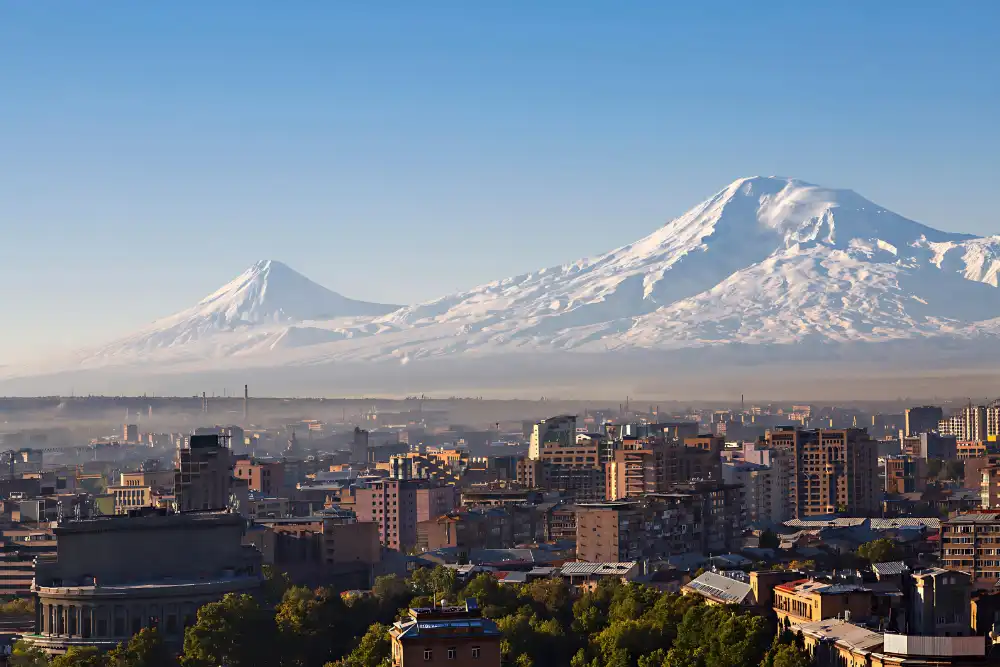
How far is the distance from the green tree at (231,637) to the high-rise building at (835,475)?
73.8 metres

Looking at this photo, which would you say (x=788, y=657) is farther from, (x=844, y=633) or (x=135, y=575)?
(x=135, y=575)

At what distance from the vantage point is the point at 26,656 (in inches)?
3152

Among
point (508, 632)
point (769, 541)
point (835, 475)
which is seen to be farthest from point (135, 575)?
point (835, 475)

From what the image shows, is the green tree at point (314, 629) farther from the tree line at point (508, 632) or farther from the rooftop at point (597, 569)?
the rooftop at point (597, 569)

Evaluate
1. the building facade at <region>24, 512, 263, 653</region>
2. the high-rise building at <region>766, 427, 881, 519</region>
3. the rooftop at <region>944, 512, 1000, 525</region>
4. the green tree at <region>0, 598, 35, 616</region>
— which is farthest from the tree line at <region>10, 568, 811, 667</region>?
the high-rise building at <region>766, 427, 881, 519</region>

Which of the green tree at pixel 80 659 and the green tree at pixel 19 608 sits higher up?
the green tree at pixel 80 659

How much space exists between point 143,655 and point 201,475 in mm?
52887

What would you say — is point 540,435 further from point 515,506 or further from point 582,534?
point 582,534

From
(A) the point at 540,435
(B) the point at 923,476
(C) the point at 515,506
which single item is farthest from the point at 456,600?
(A) the point at 540,435

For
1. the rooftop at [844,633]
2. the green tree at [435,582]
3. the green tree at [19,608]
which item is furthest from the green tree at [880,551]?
the green tree at [19,608]

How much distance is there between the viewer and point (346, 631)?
81.8 m

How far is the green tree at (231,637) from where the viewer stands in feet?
258

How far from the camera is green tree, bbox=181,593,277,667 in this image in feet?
258

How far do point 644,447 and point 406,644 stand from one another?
94321mm
